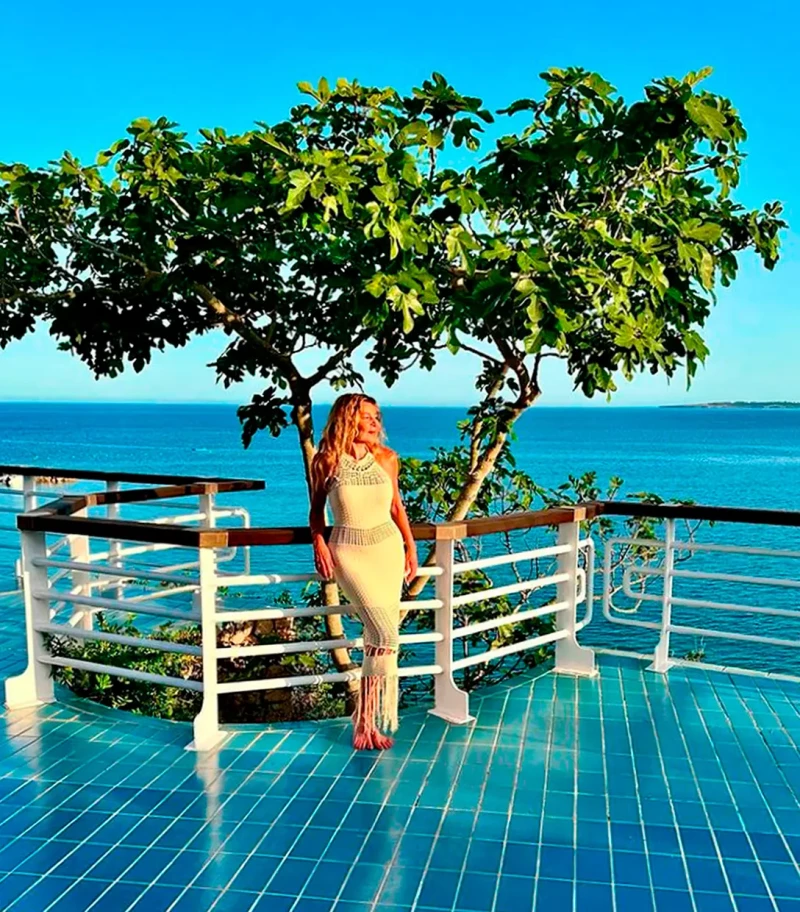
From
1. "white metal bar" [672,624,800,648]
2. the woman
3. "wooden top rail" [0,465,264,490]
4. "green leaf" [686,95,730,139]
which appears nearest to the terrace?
"white metal bar" [672,624,800,648]

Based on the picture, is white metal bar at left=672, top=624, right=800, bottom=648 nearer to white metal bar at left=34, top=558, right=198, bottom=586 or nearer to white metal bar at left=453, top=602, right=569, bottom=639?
white metal bar at left=453, top=602, right=569, bottom=639

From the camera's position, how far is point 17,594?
6.51 m

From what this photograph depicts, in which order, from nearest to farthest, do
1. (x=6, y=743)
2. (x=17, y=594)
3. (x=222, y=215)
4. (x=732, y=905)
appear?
(x=732, y=905)
(x=6, y=743)
(x=222, y=215)
(x=17, y=594)

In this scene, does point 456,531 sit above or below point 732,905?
above

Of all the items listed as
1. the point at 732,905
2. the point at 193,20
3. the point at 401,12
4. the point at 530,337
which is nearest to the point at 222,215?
the point at 530,337

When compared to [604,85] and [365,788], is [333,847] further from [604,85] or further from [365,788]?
[604,85]

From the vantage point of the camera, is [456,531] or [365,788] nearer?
[365,788]

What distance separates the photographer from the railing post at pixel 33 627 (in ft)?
14.1

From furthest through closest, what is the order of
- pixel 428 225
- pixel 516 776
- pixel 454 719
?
pixel 428 225 < pixel 454 719 < pixel 516 776

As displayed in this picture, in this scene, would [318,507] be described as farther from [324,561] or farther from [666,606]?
[666,606]

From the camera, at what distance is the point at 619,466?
54.1 m

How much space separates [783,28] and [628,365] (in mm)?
17276

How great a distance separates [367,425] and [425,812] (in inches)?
57.7

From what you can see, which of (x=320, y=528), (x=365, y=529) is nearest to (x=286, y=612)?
(x=320, y=528)
